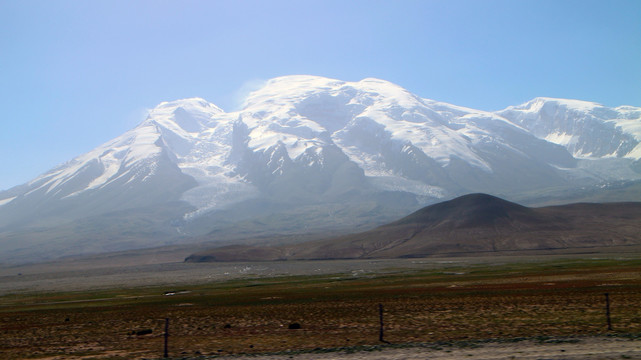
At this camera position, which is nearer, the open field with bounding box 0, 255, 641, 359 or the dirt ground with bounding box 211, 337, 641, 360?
the dirt ground with bounding box 211, 337, 641, 360

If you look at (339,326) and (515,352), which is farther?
(339,326)

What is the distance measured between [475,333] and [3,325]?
38.6 m

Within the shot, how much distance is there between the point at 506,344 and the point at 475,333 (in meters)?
3.67

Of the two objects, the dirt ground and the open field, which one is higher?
the open field

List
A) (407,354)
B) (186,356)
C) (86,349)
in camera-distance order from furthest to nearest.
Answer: (86,349)
(186,356)
(407,354)

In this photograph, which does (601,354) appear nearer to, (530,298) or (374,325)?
(374,325)

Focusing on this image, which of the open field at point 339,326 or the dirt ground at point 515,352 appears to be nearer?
the dirt ground at point 515,352

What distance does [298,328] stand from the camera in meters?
37.8

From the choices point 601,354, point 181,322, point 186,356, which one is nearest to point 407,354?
point 601,354

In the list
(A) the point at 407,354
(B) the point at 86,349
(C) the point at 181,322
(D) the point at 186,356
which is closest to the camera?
(A) the point at 407,354

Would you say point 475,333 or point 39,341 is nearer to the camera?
point 475,333

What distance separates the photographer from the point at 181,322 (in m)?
44.0

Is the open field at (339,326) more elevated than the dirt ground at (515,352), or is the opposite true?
the open field at (339,326)

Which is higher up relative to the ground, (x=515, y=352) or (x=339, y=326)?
(x=339, y=326)
